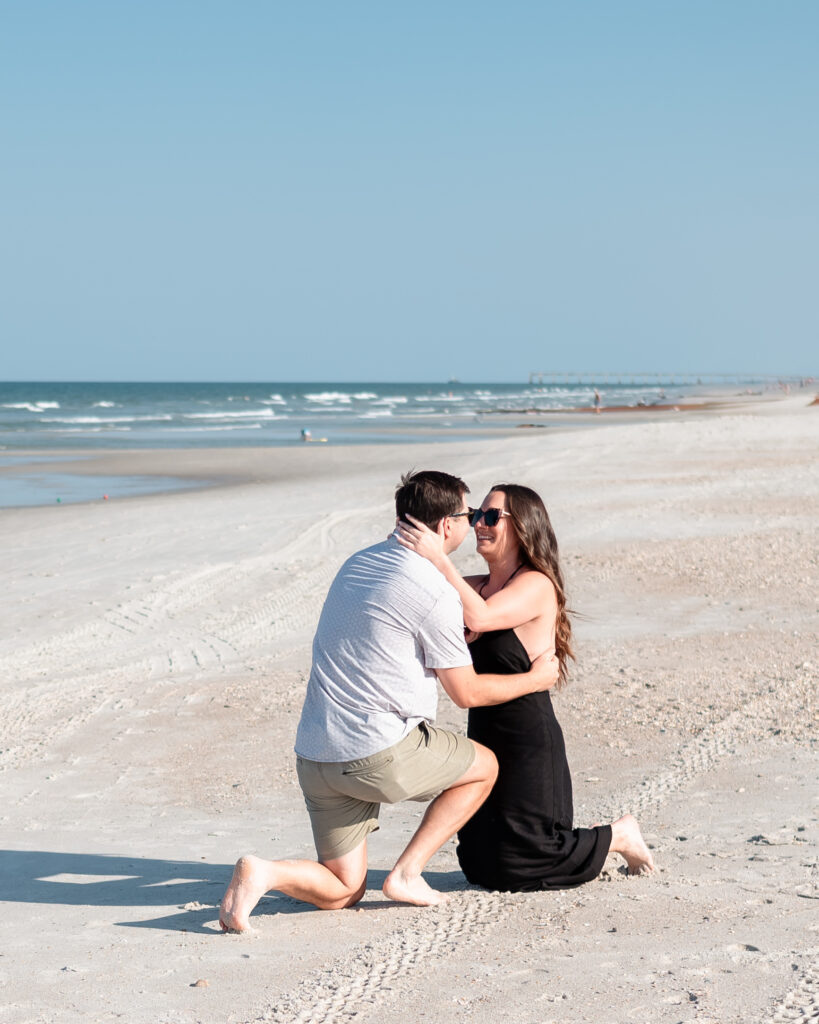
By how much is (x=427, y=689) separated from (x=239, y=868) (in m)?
0.81

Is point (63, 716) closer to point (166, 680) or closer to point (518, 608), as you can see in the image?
point (166, 680)

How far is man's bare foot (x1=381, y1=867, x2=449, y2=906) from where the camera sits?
393 centimetres

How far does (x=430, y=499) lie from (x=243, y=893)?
4.47 feet

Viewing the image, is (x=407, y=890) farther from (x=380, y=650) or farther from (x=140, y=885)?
(x=140, y=885)

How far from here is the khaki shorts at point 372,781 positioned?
3.82m

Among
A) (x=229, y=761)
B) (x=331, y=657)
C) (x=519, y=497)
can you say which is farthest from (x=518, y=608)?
(x=229, y=761)

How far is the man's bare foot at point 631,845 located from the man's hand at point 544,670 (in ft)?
1.79

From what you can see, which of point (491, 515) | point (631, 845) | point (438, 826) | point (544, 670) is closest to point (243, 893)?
point (438, 826)

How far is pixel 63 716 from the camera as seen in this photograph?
669 centimetres

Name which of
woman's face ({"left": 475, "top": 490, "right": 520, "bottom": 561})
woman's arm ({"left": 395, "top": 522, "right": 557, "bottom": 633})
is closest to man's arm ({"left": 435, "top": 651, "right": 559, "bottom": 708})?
woman's arm ({"left": 395, "top": 522, "right": 557, "bottom": 633})

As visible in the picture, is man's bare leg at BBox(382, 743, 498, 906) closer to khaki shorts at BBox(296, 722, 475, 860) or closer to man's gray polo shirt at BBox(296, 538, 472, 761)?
khaki shorts at BBox(296, 722, 475, 860)

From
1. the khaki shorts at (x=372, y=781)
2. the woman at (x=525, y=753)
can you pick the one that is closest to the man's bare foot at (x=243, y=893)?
the khaki shorts at (x=372, y=781)

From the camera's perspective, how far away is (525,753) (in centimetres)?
411

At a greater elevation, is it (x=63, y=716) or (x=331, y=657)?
(x=331, y=657)
